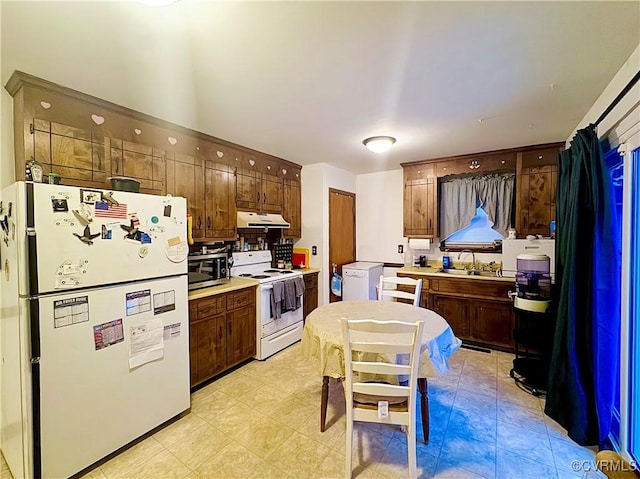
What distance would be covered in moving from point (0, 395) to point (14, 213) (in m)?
1.28

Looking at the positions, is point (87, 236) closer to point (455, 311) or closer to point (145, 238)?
point (145, 238)

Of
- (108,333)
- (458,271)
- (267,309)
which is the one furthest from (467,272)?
(108,333)

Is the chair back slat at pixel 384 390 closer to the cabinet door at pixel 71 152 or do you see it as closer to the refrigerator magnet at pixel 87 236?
the refrigerator magnet at pixel 87 236

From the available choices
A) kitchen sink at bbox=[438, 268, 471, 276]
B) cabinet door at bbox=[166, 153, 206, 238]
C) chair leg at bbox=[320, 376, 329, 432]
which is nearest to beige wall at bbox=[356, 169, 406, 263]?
kitchen sink at bbox=[438, 268, 471, 276]

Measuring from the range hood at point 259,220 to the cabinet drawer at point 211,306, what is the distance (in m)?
0.96

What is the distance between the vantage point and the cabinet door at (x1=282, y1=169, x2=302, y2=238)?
14.3 feet

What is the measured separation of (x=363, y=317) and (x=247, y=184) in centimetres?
230

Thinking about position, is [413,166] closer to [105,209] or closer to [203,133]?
[203,133]

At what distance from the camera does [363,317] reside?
2.32 m

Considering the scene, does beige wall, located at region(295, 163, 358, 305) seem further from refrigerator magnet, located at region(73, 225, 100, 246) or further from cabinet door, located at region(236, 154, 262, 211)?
refrigerator magnet, located at region(73, 225, 100, 246)

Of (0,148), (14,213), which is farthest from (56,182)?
(0,148)

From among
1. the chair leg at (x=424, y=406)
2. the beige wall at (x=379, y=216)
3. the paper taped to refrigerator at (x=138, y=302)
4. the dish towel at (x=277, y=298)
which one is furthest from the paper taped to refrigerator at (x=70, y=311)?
the beige wall at (x=379, y=216)

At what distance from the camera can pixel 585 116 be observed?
8.84 ft

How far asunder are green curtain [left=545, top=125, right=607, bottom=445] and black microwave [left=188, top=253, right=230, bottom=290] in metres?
3.10
